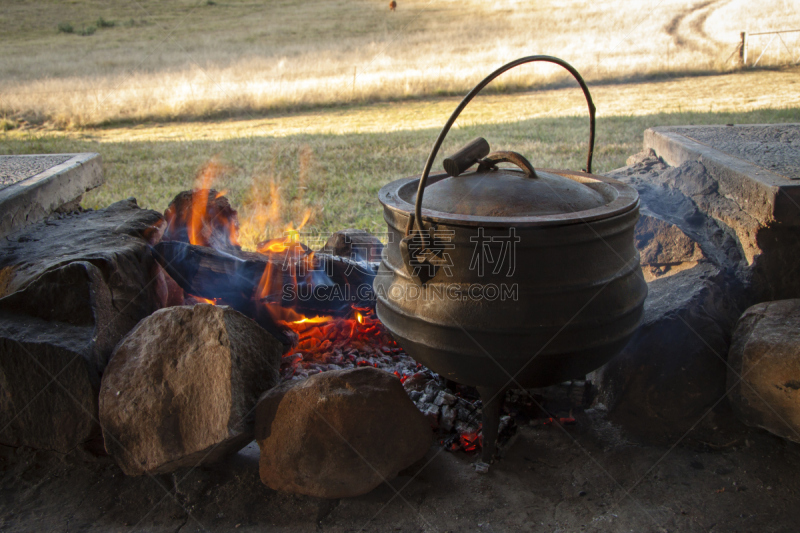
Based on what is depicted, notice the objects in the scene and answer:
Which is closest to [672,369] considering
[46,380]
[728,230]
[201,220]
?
[728,230]

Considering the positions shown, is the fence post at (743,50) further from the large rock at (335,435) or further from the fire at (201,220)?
the large rock at (335,435)

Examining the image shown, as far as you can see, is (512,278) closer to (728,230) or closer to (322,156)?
(728,230)

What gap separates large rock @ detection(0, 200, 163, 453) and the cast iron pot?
4.58ft

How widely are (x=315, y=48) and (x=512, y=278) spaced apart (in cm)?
1761

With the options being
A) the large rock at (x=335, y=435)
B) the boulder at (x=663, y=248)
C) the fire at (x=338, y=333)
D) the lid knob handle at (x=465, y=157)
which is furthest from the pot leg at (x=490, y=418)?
the boulder at (x=663, y=248)

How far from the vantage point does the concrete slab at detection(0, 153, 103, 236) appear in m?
3.20

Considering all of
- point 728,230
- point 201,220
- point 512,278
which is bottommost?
point 201,220

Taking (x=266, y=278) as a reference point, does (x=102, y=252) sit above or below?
above

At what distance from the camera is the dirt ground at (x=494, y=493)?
2088 mm

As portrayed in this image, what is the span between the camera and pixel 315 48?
1781 centimetres

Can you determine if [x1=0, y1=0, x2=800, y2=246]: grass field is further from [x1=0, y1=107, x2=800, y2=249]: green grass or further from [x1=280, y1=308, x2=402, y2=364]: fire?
[x1=280, y1=308, x2=402, y2=364]: fire

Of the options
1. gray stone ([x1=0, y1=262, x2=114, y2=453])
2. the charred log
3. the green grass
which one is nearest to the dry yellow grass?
the green grass

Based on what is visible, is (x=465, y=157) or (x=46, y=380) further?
(x=46, y=380)

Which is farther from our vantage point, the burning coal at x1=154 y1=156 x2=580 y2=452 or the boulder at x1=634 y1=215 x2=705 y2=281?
the boulder at x1=634 y1=215 x2=705 y2=281
